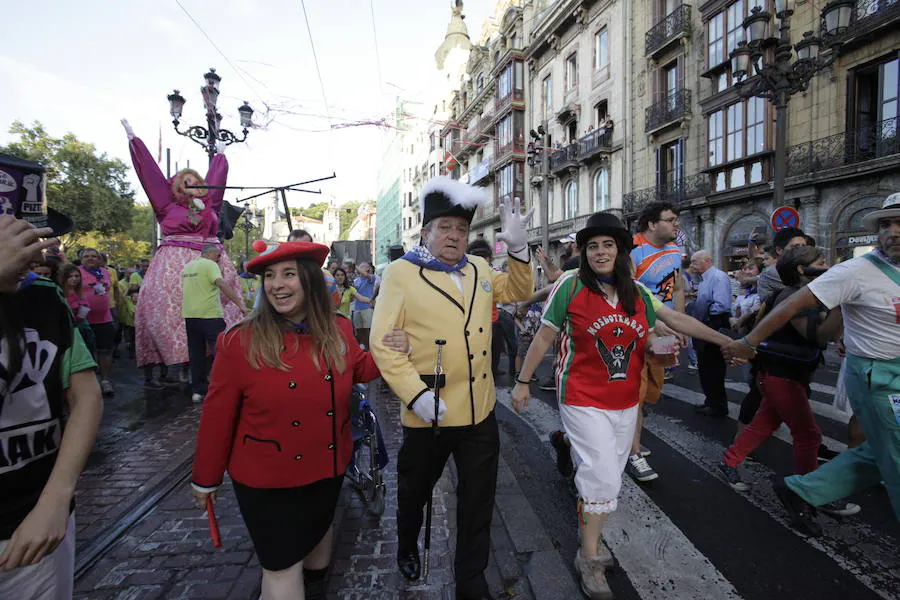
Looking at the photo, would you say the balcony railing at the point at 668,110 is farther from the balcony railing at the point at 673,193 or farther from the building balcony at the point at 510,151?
the building balcony at the point at 510,151

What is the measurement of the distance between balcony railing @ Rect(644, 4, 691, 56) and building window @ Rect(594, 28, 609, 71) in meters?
3.06

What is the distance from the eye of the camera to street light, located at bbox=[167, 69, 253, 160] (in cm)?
1060

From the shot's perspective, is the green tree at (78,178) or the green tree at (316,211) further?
the green tree at (316,211)

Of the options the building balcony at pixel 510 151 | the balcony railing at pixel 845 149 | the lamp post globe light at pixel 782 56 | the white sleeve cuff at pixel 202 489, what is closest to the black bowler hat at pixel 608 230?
the white sleeve cuff at pixel 202 489

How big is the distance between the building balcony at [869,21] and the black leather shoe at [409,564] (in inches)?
680

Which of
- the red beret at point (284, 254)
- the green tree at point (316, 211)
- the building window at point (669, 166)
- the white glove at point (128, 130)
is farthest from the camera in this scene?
the green tree at point (316, 211)

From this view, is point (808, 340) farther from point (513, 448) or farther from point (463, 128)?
point (463, 128)

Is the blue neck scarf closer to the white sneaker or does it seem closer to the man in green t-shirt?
the white sneaker

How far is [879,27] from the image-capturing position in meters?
13.6

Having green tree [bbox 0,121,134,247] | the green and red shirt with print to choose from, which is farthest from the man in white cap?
green tree [bbox 0,121,134,247]

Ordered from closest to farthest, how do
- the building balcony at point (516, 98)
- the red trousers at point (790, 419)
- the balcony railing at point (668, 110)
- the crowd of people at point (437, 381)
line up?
the crowd of people at point (437, 381) → the red trousers at point (790, 419) → the balcony railing at point (668, 110) → the building balcony at point (516, 98)

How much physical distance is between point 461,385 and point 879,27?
18069 mm

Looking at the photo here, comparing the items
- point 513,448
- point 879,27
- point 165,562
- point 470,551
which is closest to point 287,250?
point 470,551

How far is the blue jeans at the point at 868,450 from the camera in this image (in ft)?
8.10
